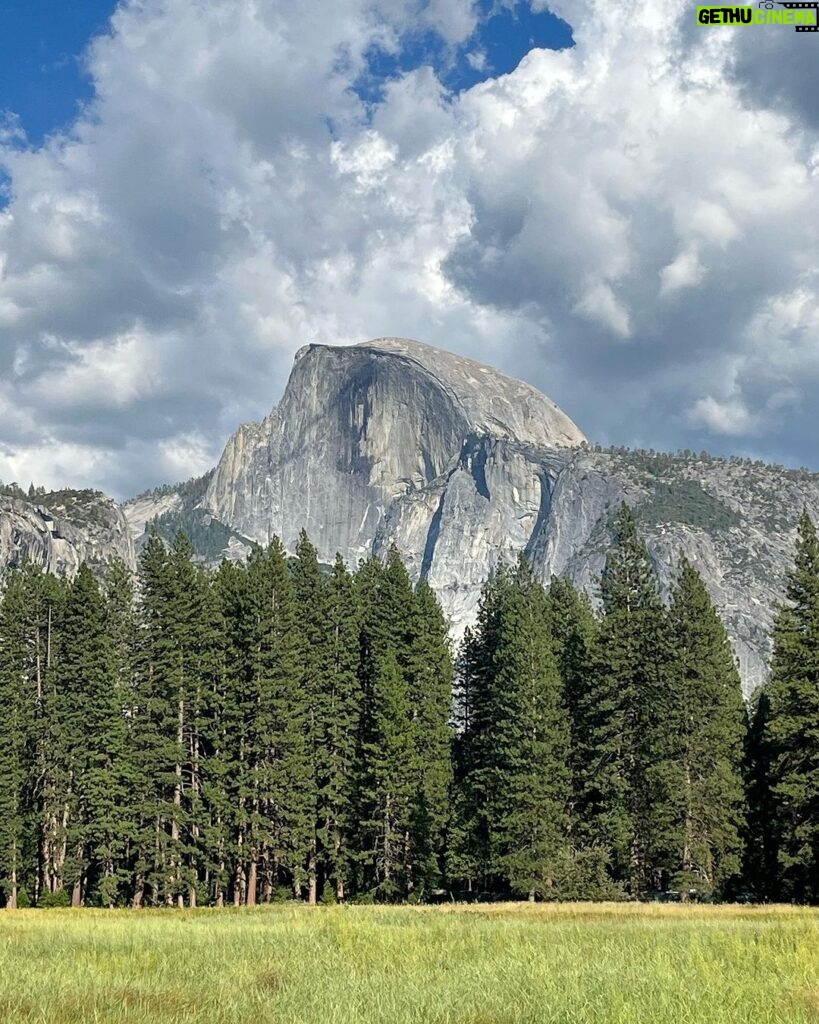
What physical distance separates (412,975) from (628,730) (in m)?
37.3

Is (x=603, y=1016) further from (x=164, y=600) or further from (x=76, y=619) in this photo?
(x=76, y=619)

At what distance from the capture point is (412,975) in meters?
13.1

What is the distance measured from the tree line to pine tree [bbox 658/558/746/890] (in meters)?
0.13

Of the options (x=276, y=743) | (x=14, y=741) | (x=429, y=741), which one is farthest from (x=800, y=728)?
(x=14, y=741)

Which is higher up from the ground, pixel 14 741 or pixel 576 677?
pixel 576 677

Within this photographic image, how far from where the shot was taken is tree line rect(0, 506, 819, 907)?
149 ft

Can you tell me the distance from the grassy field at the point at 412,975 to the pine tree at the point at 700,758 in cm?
2459

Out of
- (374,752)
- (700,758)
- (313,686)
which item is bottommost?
(700,758)

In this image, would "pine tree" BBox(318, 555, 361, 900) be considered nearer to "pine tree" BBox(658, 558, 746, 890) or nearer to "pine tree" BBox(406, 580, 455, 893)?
"pine tree" BBox(406, 580, 455, 893)

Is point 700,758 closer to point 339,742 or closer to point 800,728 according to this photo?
point 800,728

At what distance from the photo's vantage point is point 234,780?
48219mm

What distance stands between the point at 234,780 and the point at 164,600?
9.96m

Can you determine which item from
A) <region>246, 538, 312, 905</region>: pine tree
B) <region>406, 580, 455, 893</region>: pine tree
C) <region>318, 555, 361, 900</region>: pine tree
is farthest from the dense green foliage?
<region>246, 538, 312, 905</region>: pine tree

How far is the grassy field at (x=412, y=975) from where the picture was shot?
10.1 metres
